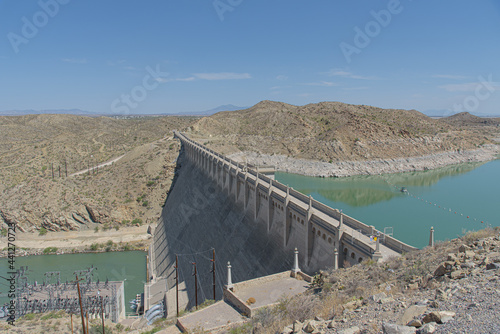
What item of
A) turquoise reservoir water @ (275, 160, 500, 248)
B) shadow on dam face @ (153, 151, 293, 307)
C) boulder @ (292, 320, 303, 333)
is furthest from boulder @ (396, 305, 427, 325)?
turquoise reservoir water @ (275, 160, 500, 248)

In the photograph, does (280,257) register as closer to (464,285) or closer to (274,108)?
(464,285)

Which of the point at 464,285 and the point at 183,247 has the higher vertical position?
the point at 464,285

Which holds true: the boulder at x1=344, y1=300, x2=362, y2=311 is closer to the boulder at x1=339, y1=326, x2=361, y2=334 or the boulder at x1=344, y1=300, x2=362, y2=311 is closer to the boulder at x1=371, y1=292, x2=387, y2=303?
the boulder at x1=371, y1=292, x2=387, y2=303

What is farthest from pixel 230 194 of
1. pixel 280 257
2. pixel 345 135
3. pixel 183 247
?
pixel 345 135

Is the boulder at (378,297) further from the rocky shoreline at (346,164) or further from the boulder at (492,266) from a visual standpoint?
the rocky shoreline at (346,164)

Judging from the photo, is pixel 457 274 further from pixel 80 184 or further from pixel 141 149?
pixel 141 149

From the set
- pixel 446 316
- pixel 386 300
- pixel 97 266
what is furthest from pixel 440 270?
pixel 97 266

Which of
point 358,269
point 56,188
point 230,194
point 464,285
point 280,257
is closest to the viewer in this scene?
point 464,285

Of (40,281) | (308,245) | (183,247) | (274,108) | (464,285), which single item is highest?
(274,108)

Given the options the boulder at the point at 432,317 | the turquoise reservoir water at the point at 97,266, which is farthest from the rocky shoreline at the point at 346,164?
the boulder at the point at 432,317
